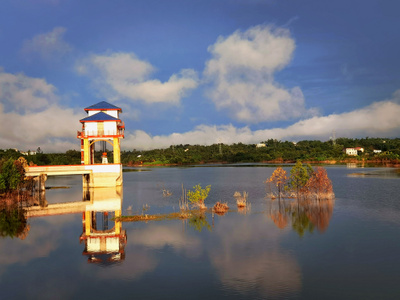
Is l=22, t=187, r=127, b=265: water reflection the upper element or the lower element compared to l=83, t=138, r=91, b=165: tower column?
lower

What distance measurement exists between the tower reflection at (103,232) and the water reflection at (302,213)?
1145 cm

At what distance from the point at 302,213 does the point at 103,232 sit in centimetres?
1620

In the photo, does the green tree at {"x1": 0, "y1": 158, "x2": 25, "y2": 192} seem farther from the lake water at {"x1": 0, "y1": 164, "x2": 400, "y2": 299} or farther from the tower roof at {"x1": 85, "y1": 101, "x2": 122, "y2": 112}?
the tower roof at {"x1": 85, "y1": 101, "x2": 122, "y2": 112}

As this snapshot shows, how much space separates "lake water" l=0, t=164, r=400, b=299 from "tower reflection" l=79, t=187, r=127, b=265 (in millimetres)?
116

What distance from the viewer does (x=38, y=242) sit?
869 inches

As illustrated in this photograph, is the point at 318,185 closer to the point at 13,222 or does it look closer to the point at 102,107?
the point at 13,222

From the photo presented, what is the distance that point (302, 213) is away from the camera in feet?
95.1

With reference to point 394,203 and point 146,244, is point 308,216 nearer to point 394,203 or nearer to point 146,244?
point 394,203

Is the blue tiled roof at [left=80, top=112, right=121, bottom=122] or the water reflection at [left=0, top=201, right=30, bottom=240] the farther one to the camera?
the blue tiled roof at [left=80, top=112, right=121, bottom=122]

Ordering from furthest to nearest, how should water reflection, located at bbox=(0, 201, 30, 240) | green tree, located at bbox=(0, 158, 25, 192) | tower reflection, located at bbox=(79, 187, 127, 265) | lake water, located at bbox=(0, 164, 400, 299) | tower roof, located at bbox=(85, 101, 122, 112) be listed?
tower roof, located at bbox=(85, 101, 122, 112) < green tree, located at bbox=(0, 158, 25, 192) < water reflection, located at bbox=(0, 201, 30, 240) < tower reflection, located at bbox=(79, 187, 127, 265) < lake water, located at bbox=(0, 164, 400, 299)

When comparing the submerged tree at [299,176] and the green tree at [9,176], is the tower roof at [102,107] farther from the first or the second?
the submerged tree at [299,176]

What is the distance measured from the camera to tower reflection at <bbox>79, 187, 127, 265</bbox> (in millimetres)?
18969

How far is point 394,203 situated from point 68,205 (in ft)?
110

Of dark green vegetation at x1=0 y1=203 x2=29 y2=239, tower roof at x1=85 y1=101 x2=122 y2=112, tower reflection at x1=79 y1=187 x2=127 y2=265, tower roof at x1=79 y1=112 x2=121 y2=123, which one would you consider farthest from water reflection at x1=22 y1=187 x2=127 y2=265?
tower roof at x1=85 y1=101 x2=122 y2=112
